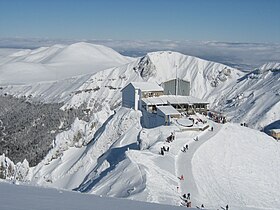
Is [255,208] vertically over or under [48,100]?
over

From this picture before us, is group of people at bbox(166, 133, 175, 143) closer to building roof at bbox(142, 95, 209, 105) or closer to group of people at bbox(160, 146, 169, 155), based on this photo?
group of people at bbox(160, 146, 169, 155)

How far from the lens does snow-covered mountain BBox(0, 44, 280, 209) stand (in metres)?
25.6

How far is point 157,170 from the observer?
27500 millimetres

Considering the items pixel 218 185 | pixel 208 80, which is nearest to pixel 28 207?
pixel 218 185

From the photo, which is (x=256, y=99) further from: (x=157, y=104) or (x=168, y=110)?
(x=168, y=110)

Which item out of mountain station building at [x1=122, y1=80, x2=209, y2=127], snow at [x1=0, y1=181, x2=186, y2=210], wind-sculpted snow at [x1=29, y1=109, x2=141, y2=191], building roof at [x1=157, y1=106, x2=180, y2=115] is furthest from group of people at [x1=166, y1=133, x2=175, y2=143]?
snow at [x1=0, y1=181, x2=186, y2=210]

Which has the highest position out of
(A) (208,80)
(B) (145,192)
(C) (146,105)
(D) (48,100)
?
(B) (145,192)

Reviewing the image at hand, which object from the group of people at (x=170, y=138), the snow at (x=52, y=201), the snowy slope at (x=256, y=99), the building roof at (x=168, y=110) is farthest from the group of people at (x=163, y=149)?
the snowy slope at (x=256, y=99)

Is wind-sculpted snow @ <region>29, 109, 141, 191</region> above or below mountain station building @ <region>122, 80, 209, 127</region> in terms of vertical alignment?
below

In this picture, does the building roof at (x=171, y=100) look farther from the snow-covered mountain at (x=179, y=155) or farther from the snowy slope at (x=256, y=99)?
the snowy slope at (x=256, y=99)

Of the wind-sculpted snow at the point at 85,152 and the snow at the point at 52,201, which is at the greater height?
the snow at the point at 52,201

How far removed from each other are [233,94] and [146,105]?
179 feet

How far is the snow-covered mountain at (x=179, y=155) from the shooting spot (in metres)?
25.6

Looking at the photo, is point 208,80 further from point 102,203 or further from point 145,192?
point 102,203
